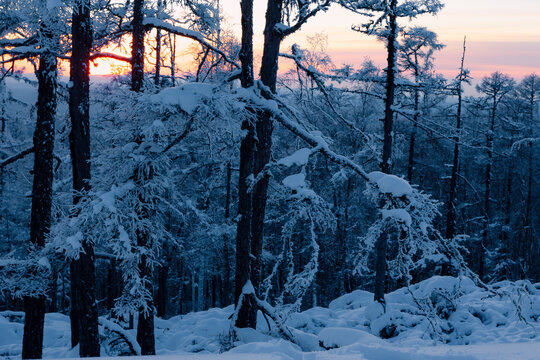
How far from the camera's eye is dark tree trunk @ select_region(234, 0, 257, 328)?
666 centimetres

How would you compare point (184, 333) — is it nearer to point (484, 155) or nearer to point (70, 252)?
point (70, 252)

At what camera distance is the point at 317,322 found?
44.5 feet

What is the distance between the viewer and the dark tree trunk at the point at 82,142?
682 centimetres

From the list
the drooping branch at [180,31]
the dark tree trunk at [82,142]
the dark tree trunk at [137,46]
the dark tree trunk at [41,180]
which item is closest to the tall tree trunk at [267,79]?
the drooping branch at [180,31]

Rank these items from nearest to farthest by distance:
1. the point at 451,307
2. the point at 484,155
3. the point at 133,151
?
the point at 133,151 → the point at 451,307 → the point at 484,155

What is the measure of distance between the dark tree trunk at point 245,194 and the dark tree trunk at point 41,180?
13.3ft

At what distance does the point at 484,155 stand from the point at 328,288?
16702 millimetres

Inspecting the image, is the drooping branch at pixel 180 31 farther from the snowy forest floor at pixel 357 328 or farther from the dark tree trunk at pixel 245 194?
the snowy forest floor at pixel 357 328

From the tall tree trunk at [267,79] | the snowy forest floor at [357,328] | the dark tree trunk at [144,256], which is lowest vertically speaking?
the snowy forest floor at [357,328]

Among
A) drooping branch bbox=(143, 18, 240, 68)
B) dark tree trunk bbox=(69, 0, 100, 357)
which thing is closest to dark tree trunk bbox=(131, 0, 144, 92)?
drooping branch bbox=(143, 18, 240, 68)

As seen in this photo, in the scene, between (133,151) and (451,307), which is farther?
(451,307)

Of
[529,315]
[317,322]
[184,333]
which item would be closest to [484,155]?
[529,315]

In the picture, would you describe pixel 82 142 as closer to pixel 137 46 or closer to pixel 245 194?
pixel 137 46

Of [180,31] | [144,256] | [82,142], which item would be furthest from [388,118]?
[82,142]
